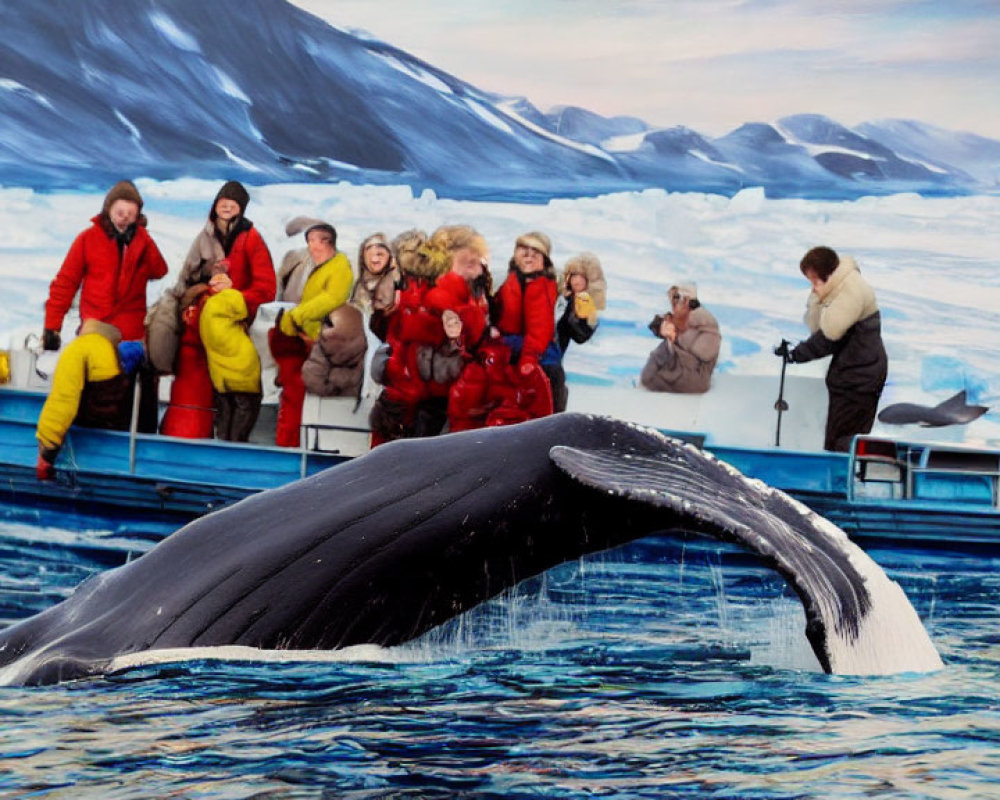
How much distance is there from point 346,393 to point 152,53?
19178 millimetres

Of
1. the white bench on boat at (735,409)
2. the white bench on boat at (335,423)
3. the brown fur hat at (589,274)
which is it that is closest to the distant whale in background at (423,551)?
the brown fur hat at (589,274)

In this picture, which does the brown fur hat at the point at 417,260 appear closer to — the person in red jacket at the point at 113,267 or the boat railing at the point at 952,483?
the person in red jacket at the point at 113,267

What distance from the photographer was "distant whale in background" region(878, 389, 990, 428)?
1519 cm

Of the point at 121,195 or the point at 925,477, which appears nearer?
the point at 121,195

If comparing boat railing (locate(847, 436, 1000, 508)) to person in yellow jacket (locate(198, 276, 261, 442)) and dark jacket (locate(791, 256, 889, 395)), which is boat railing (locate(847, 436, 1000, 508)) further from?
person in yellow jacket (locate(198, 276, 261, 442))

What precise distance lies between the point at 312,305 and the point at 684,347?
3.27 meters

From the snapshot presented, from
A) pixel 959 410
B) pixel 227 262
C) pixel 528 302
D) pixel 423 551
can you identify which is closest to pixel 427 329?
pixel 528 302

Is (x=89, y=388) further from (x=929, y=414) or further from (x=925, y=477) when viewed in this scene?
(x=929, y=414)

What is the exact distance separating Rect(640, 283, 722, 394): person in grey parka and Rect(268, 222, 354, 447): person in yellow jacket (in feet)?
8.80

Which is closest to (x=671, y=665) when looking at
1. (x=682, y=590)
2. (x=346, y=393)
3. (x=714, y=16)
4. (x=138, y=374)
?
(x=682, y=590)

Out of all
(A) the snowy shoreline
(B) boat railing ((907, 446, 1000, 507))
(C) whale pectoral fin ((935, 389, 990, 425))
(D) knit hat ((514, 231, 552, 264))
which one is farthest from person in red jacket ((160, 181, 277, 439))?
(A) the snowy shoreline

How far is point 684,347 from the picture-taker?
12773mm

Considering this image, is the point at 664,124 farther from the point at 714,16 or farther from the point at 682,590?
the point at 682,590

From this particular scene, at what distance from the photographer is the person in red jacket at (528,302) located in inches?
425
